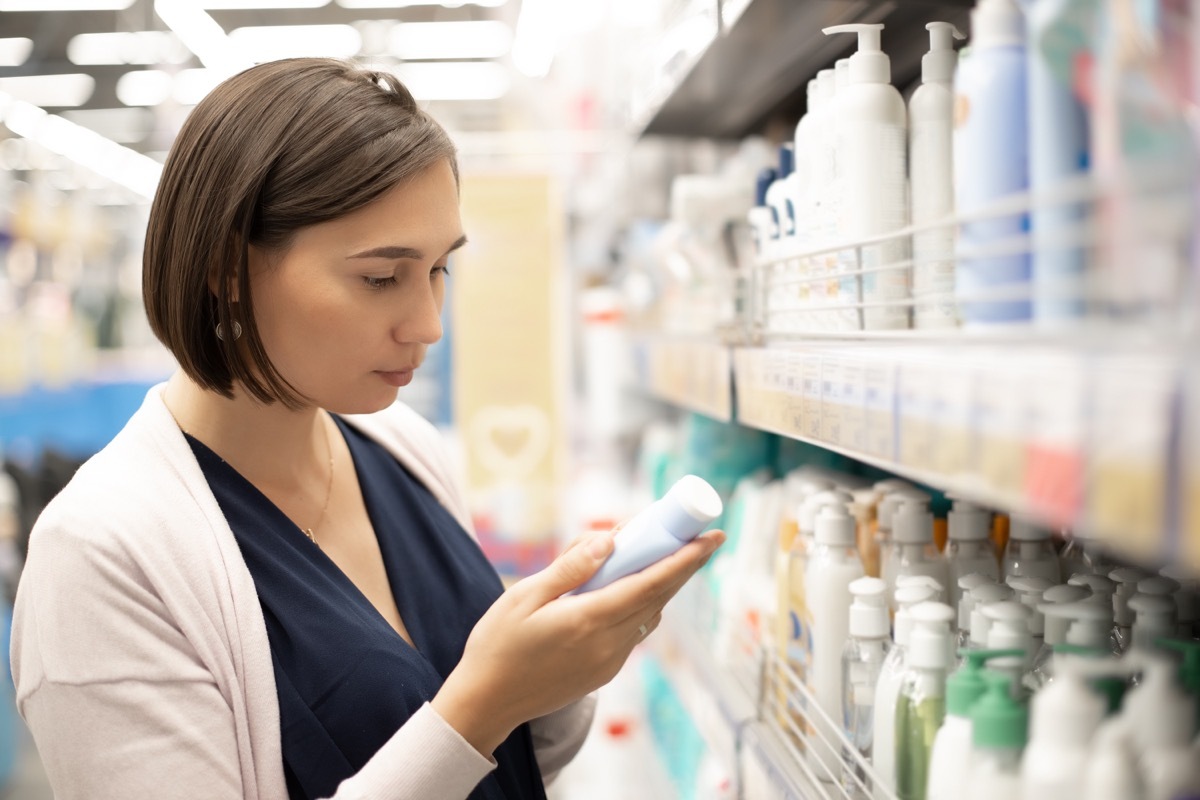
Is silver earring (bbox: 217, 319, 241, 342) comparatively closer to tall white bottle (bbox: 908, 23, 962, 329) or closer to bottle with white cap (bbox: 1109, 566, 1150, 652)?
tall white bottle (bbox: 908, 23, 962, 329)

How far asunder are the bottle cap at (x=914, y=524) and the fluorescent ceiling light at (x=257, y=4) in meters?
6.43

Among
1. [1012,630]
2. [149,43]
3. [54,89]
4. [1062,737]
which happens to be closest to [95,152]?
[54,89]

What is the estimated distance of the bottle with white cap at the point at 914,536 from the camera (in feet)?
3.84

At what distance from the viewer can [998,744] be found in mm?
758

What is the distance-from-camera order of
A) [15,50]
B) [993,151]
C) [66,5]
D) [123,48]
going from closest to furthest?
[993,151] → [66,5] → [15,50] → [123,48]

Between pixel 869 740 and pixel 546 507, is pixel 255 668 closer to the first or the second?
pixel 869 740

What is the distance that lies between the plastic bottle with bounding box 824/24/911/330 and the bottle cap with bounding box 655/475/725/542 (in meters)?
0.25

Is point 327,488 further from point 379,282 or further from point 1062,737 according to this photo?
point 1062,737

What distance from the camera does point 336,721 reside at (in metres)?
1.15

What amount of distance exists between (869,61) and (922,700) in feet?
2.16

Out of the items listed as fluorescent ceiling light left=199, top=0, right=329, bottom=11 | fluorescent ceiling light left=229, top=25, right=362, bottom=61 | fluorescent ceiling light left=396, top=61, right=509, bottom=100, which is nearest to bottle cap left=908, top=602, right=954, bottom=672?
fluorescent ceiling light left=199, top=0, right=329, bottom=11

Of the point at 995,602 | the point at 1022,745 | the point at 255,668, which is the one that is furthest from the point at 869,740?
the point at 255,668

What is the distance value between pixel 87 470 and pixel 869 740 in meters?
0.88

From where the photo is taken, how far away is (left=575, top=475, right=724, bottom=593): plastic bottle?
3.45 ft
